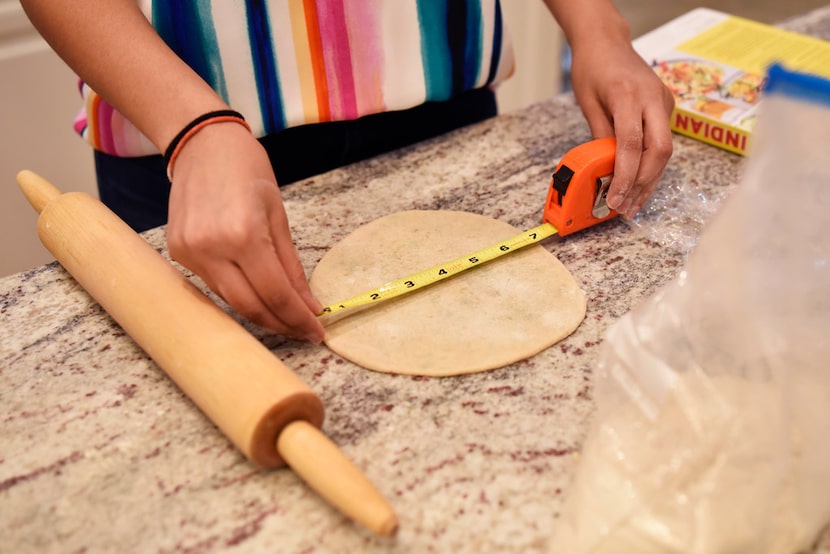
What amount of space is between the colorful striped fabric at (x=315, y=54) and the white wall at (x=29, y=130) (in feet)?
2.17

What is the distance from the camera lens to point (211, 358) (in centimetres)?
72

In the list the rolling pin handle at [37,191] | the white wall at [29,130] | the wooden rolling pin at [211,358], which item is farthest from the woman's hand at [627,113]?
the white wall at [29,130]

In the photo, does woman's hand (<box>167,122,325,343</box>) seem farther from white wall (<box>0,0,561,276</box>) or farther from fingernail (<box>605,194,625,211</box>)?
white wall (<box>0,0,561,276</box>)

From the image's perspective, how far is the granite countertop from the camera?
2.16ft

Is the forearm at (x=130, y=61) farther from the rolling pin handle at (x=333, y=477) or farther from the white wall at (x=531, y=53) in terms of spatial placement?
the white wall at (x=531, y=53)

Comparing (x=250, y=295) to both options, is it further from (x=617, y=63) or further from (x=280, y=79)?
(x=617, y=63)

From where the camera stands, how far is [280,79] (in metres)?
1.10

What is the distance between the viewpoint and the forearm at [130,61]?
0.87 metres

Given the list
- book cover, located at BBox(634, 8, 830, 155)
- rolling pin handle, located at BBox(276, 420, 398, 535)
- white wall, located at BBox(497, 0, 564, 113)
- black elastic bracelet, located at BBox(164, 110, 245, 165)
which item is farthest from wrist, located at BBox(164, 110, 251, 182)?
white wall, located at BBox(497, 0, 564, 113)

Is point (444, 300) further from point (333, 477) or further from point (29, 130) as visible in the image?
point (29, 130)

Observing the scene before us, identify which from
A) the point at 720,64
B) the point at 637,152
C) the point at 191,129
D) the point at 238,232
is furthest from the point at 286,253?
the point at 720,64

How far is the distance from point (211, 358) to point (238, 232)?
5.3 inches

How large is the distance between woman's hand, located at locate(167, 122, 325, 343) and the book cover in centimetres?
82

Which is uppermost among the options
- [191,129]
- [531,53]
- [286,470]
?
[191,129]
